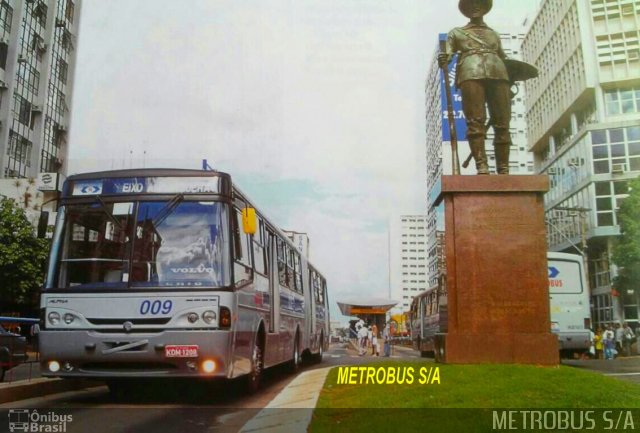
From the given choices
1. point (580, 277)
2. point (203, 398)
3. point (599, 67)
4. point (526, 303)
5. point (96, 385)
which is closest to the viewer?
point (526, 303)

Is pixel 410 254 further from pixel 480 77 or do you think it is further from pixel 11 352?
pixel 11 352

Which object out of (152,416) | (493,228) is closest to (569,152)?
(493,228)

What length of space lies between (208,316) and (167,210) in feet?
3.74

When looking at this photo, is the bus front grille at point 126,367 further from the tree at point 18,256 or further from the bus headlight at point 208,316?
the tree at point 18,256

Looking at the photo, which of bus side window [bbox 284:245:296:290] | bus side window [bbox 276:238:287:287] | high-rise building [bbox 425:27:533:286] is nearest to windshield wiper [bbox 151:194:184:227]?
high-rise building [bbox 425:27:533:286]

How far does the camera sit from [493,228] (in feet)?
21.8

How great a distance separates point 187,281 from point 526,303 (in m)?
3.40

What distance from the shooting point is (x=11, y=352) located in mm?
8398

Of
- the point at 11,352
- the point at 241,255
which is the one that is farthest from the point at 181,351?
the point at 11,352

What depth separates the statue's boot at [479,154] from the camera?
7.21 m

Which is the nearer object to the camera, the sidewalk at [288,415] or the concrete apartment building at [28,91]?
the sidewalk at [288,415]

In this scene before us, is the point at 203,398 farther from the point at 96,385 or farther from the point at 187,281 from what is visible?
the point at 96,385

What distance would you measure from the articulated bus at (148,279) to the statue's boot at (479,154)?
8.74 feet

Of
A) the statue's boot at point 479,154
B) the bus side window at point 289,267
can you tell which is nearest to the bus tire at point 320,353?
the bus side window at point 289,267
